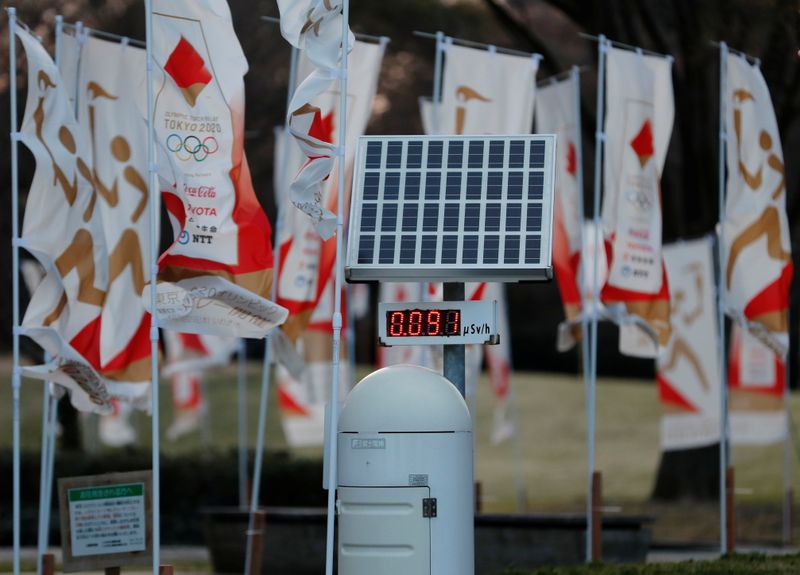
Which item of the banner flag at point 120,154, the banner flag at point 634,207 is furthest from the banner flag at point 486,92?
the banner flag at point 120,154

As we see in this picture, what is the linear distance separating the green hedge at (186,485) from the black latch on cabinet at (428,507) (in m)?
10.7

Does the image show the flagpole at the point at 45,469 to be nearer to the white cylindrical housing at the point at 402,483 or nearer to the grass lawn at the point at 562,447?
the white cylindrical housing at the point at 402,483

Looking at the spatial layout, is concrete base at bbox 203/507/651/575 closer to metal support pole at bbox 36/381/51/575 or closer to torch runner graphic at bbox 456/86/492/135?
metal support pole at bbox 36/381/51/575

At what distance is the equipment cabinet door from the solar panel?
Result: 1420 millimetres

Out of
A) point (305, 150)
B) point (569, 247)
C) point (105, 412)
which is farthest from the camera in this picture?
point (569, 247)

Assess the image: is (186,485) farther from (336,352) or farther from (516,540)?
(336,352)

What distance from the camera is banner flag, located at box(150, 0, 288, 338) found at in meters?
11.8

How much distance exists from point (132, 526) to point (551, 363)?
38.8m

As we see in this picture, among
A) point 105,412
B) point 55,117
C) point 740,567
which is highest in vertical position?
point 55,117

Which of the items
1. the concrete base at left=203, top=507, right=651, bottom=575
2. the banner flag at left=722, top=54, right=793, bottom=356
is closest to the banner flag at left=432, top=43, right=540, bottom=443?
the banner flag at left=722, top=54, right=793, bottom=356

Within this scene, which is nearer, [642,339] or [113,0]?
[642,339]

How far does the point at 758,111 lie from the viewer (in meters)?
16.4

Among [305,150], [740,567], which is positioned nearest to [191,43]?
[305,150]

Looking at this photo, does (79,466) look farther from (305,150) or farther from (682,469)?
(305,150)
